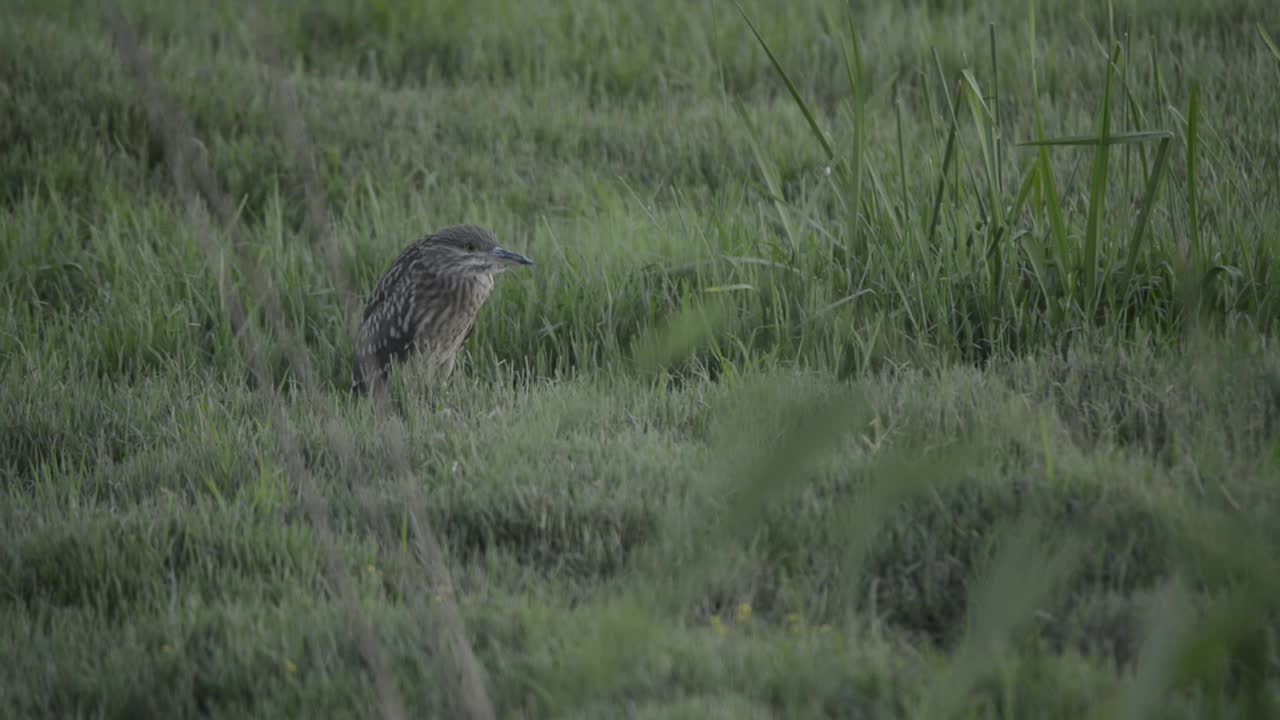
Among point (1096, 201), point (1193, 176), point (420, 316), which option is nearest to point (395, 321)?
point (420, 316)

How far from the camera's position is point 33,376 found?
186 inches

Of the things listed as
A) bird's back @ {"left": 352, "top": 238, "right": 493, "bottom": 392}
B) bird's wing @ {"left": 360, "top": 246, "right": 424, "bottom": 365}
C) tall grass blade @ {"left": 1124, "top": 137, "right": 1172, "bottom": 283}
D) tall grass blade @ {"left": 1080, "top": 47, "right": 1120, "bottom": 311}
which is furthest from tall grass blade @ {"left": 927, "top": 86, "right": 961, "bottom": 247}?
bird's wing @ {"left": 360, "top": 246, "right": 424, "bottom": 365}

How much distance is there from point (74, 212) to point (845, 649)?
17.0 ft

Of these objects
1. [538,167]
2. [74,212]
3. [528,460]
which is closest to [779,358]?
[528,460]

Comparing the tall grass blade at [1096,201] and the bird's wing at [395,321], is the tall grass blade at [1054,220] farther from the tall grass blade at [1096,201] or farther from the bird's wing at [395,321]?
the bird's wing at [395,321]

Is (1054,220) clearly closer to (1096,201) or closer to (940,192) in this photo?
(1096,201)

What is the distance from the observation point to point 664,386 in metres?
4.10

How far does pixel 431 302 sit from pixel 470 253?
0.98 ft

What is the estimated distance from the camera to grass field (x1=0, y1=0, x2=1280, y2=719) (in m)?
2.70

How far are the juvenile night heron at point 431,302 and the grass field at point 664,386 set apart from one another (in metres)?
0.23

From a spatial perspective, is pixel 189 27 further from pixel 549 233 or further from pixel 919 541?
pixel 919 541

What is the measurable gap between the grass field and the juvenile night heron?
0.23 meters

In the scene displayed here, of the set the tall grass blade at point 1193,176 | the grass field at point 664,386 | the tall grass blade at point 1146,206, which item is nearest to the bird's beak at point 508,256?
the grass field at point 664,386

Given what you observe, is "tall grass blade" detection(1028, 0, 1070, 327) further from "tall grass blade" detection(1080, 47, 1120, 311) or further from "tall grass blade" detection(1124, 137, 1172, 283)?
"tall grass blade" detection(1124, 137, 1172, 283)
